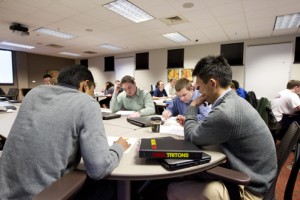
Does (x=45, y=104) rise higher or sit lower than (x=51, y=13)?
lower

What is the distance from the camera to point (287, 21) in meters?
4.73

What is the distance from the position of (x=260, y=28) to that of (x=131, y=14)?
11.8 feet

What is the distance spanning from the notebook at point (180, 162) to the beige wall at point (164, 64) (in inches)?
203

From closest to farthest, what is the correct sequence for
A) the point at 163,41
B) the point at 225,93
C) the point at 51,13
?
the point at 225,93 → the point at 51,13 → the point at 163,41

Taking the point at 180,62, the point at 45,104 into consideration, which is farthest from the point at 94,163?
the point at 180,62

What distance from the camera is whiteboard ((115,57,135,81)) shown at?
9406 millimetres

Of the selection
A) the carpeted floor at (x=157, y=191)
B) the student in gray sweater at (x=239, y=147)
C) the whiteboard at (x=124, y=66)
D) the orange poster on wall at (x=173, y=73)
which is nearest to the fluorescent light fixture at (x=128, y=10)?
the carpeted floor at (x=157, y=191)

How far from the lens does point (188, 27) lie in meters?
5.17

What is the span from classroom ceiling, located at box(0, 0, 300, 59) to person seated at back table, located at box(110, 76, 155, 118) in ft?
6.14

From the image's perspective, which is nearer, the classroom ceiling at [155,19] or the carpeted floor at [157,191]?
the carpeted floor at [157,191]

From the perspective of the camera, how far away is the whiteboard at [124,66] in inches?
370

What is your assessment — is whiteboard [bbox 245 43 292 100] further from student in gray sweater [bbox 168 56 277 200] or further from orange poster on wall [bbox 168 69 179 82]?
student in gray sweater [bbox 168 56 277 200]

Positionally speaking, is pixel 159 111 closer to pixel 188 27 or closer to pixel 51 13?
pixel 188 27

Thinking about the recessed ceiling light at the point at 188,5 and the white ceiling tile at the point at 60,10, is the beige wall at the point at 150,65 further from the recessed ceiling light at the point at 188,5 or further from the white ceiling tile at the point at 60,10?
the white ceiling tile at the point at 60,10
